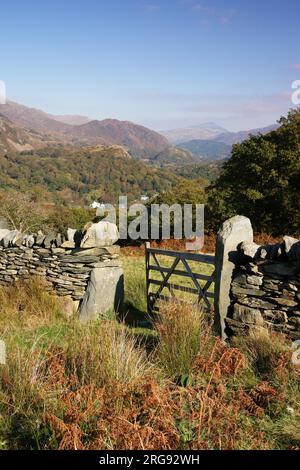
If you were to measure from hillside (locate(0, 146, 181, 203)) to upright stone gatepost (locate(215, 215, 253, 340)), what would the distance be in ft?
281

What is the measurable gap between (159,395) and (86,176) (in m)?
115

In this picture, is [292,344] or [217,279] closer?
[292,344]

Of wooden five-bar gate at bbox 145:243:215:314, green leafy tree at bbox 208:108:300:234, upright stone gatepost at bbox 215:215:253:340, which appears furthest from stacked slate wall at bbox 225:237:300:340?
green leafy tree at bbox 208:108:300:234

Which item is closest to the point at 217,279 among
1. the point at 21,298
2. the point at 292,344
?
Answer: the point at 292,344

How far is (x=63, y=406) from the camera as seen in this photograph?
282 cm

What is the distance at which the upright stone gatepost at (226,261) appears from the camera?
5.21 metres

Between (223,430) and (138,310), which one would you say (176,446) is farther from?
(138,310)

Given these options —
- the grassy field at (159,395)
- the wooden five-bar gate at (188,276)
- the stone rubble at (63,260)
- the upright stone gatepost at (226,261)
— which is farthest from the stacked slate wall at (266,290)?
the stone rubble at (63,260)

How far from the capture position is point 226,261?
5238 mm

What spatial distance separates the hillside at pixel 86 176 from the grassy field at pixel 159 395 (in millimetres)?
86988

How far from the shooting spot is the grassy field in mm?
2615

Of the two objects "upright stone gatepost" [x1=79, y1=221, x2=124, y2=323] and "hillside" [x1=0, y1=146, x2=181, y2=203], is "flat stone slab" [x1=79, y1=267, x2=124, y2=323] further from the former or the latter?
"hillside" [x1=0, y1=146, x2=181, y2=203]

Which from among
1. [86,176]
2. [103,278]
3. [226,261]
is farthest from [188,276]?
[86,176]

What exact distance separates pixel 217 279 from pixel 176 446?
9.69 feet
